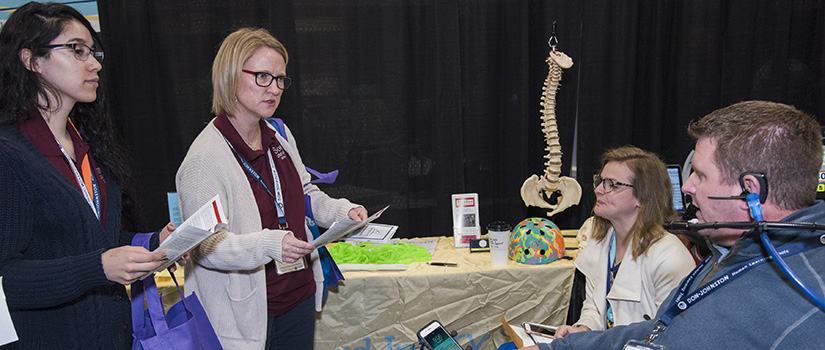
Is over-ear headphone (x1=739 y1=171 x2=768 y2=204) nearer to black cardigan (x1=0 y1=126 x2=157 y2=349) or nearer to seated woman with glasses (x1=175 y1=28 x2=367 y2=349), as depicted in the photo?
seated woman with glasses (x1=175 y1=28 x2=367 y2=349)

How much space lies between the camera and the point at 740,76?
325cm

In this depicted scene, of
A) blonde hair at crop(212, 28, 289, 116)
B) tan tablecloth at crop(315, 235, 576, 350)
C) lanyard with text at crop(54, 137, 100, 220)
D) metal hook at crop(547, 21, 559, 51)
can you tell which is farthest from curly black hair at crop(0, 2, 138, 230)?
metal hook at crop(547, 21, 559, 51)

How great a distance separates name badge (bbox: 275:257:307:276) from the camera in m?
1.88

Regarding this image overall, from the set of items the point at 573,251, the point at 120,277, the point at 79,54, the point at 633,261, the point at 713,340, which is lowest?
the point at 573,251

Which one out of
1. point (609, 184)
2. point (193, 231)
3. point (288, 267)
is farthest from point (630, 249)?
point (193, 231)

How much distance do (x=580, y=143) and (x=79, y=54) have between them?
2672mm

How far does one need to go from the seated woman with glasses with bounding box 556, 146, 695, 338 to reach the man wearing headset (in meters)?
0.80

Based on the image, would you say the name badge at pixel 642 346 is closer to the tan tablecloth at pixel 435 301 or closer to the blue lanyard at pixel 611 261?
the blue lanyard at pixel 611 261

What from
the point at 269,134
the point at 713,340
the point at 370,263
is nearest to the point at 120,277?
the point at 269,134

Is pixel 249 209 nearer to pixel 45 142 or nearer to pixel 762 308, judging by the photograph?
pixel 45 142

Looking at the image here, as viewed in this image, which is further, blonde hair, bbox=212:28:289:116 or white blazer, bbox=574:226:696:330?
white blazer, bbox=574:226:696:330

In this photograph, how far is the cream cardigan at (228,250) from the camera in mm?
1634

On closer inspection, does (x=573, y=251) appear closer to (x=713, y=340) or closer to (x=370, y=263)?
(x=370, y=263)

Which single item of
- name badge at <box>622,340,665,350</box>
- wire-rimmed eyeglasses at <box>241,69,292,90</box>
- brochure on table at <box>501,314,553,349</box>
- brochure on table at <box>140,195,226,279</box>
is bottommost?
brochure on table at <box>501,314,553,349</box>
